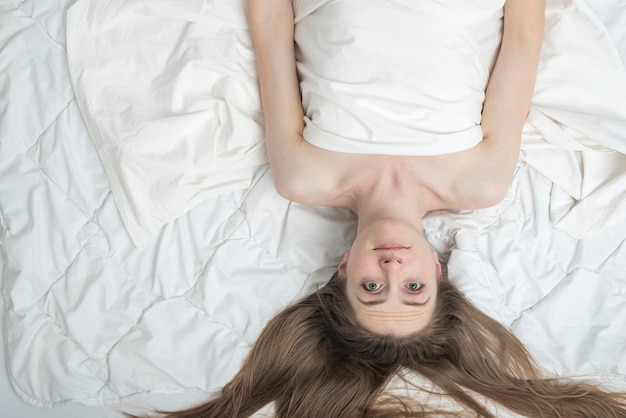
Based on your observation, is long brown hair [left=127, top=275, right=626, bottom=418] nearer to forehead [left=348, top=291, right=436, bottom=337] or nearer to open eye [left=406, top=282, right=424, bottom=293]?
forehead [left=348, top=291, right=436, bottom=337]

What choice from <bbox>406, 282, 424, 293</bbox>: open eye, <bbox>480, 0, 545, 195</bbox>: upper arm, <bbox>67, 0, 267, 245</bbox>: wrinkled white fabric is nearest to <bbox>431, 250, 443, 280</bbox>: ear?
<bbox>406, 282, 424, 293</bbox>: open eye

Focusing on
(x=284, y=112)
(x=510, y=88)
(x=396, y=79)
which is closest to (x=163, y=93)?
(x=284, y=112)

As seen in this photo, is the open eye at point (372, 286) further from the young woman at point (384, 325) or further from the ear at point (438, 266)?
the ear at point (438, 266)

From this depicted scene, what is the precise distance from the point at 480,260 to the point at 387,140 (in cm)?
44

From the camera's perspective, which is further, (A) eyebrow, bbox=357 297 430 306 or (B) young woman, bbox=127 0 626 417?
(B) young woman, bbox=127 0 626 417

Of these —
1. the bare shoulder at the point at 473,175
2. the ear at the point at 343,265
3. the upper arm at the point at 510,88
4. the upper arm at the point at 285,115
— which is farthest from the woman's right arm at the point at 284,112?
the upper arm at the point at 510,88

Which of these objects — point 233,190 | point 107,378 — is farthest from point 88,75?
point 107,378

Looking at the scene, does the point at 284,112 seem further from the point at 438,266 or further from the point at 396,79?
the point at 438,266

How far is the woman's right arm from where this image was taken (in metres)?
1.60

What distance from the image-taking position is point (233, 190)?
1756 mm

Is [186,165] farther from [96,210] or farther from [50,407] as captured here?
[50,407]

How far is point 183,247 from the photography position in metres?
1.73

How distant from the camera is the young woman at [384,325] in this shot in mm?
1585

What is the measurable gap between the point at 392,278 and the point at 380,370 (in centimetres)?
31
